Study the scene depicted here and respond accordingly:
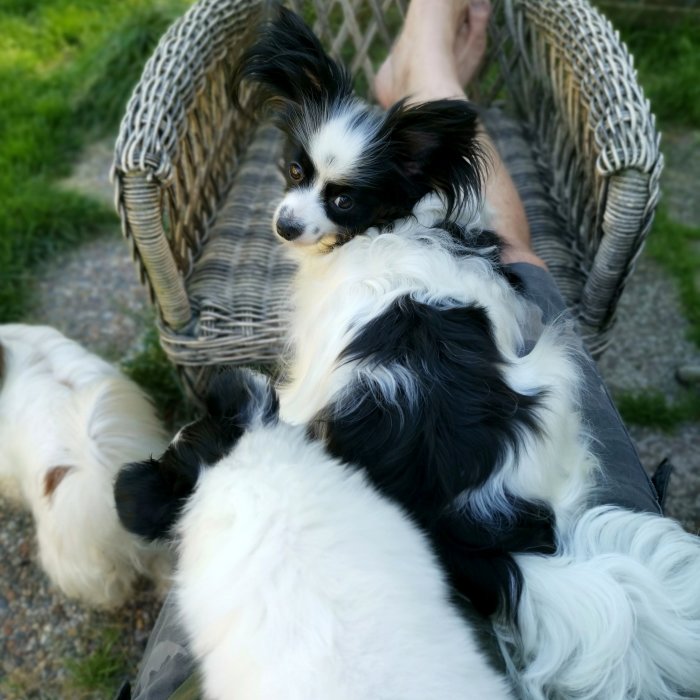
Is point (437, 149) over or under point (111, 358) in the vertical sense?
A: over

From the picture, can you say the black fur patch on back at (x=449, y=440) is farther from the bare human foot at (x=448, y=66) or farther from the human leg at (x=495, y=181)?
the bare human foot at (x=448, y=66)

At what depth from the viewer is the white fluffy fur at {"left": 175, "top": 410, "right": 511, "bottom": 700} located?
84 cm

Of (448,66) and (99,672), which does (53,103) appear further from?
(99,672)

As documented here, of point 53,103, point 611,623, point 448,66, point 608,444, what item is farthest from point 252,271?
point 53,103

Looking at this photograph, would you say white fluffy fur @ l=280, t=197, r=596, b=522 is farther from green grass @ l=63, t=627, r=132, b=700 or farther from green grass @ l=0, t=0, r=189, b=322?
green grass @ l=0, t=0, r=189, b=322

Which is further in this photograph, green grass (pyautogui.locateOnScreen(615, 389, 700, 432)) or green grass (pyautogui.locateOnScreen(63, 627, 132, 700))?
green grass (pyautogui.locateOnScreen(615, 389, 700, 432))

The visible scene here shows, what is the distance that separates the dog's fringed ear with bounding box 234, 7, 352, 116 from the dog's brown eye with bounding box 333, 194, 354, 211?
212 mm

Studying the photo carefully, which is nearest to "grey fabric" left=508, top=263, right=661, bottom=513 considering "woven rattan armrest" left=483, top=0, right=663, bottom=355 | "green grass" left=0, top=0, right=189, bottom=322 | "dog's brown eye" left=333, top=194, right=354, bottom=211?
"woven rattan armrest" left=483, top=0, right=663, bottom=355

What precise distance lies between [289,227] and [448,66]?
865 mm

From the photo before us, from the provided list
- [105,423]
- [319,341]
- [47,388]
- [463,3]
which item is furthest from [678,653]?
[463,3]

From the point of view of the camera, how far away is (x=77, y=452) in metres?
1.50

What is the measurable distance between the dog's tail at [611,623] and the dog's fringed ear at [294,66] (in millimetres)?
992

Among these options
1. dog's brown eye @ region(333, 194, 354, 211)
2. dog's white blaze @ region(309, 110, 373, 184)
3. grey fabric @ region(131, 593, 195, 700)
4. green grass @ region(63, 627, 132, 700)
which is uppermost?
dog's white blaze @ region(309, 110, 373, 184)

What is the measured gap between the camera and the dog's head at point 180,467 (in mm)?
995
